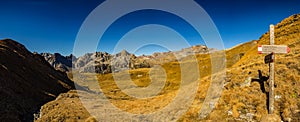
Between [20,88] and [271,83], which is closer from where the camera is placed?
[271,83]

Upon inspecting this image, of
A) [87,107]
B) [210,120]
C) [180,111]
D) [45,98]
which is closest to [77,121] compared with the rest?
[87,107]

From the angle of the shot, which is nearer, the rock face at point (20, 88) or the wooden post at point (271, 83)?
the wooden post at point (271, 83)

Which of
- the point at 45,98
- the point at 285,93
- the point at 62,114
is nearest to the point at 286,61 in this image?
the point at 285,93

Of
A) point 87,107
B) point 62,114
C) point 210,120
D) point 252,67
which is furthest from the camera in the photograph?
point 87,107

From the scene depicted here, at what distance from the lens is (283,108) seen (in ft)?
53.8

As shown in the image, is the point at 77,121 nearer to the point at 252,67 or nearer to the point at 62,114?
the point at 62,114

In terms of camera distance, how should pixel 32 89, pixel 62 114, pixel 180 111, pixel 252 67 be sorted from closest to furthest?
pixel 180 111
pixel 252 67
pixel 62 114
pixel 32 89

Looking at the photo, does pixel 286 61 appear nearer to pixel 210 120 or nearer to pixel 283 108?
pixel 283 108

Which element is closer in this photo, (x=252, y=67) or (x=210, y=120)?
(x=210, y=120)

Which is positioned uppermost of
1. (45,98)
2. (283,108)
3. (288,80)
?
(288,80)

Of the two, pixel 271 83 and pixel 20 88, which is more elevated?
pixel 271 83

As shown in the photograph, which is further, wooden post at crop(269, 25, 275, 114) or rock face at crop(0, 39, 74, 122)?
rock face at crop(0, 39, 74, 122)

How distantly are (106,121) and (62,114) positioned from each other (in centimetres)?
637

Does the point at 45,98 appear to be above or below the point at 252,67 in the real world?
below
